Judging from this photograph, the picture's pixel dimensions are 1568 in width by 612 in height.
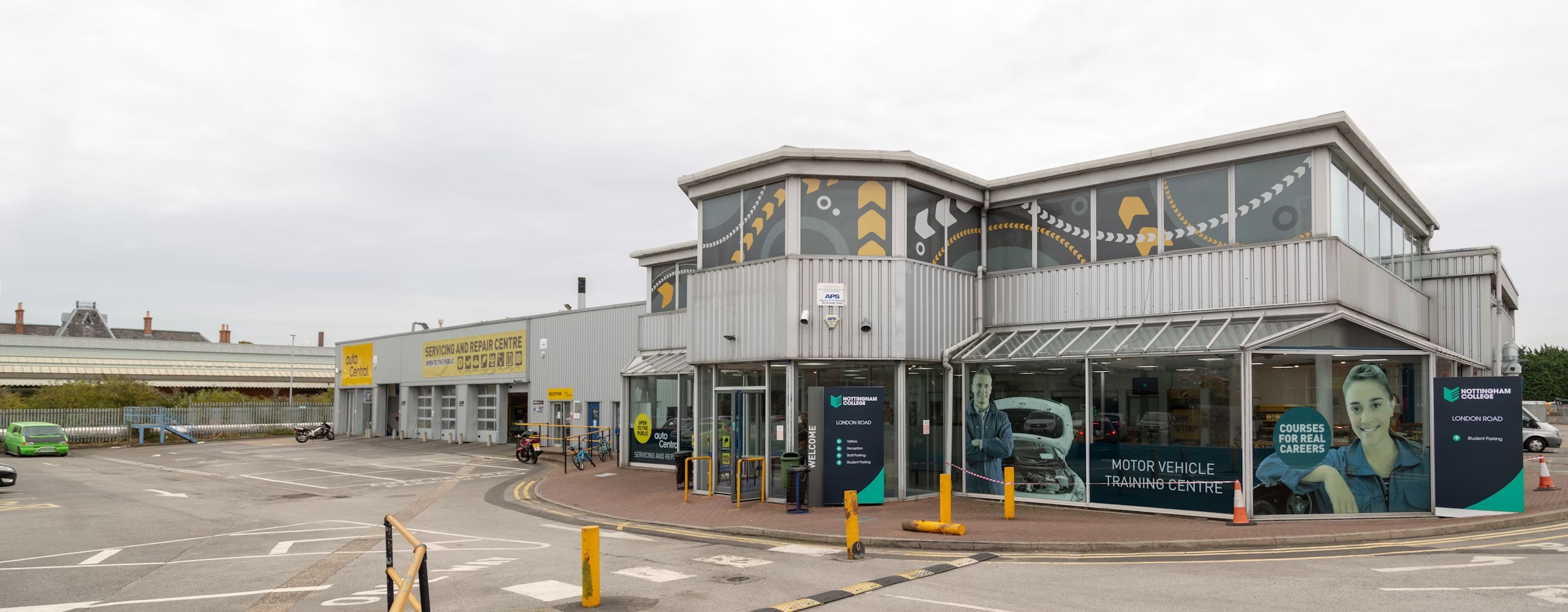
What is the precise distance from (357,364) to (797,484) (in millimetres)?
41756

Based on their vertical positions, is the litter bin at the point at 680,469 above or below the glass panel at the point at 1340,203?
below

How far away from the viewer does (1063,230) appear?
19359 millimetres

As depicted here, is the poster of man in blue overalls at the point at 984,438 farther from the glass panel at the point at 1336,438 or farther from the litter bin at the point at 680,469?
the litter bin at the point at 680,469

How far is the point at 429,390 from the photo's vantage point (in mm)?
46312

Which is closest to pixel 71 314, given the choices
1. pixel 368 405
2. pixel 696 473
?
pixel 368 405

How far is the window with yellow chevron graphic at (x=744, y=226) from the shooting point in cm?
1920

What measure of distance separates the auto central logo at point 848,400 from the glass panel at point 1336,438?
637 centimetres

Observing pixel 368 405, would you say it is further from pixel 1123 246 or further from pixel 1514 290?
pixel 1514 290

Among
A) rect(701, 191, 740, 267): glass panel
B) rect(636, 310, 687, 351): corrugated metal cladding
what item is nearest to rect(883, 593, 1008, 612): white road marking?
rect(701, 191, 740, 267): glass panel

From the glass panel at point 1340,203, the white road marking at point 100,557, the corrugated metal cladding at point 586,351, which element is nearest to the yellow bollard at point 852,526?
the white road marking at point 100,557

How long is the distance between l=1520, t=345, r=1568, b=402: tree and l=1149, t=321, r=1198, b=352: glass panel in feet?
312

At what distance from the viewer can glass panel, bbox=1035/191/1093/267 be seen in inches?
749

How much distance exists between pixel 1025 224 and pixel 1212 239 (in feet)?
12.7

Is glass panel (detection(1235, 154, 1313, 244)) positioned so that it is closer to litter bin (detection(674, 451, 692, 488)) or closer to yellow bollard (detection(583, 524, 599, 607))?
litter bin (detection(674, 451, 692, 488))
